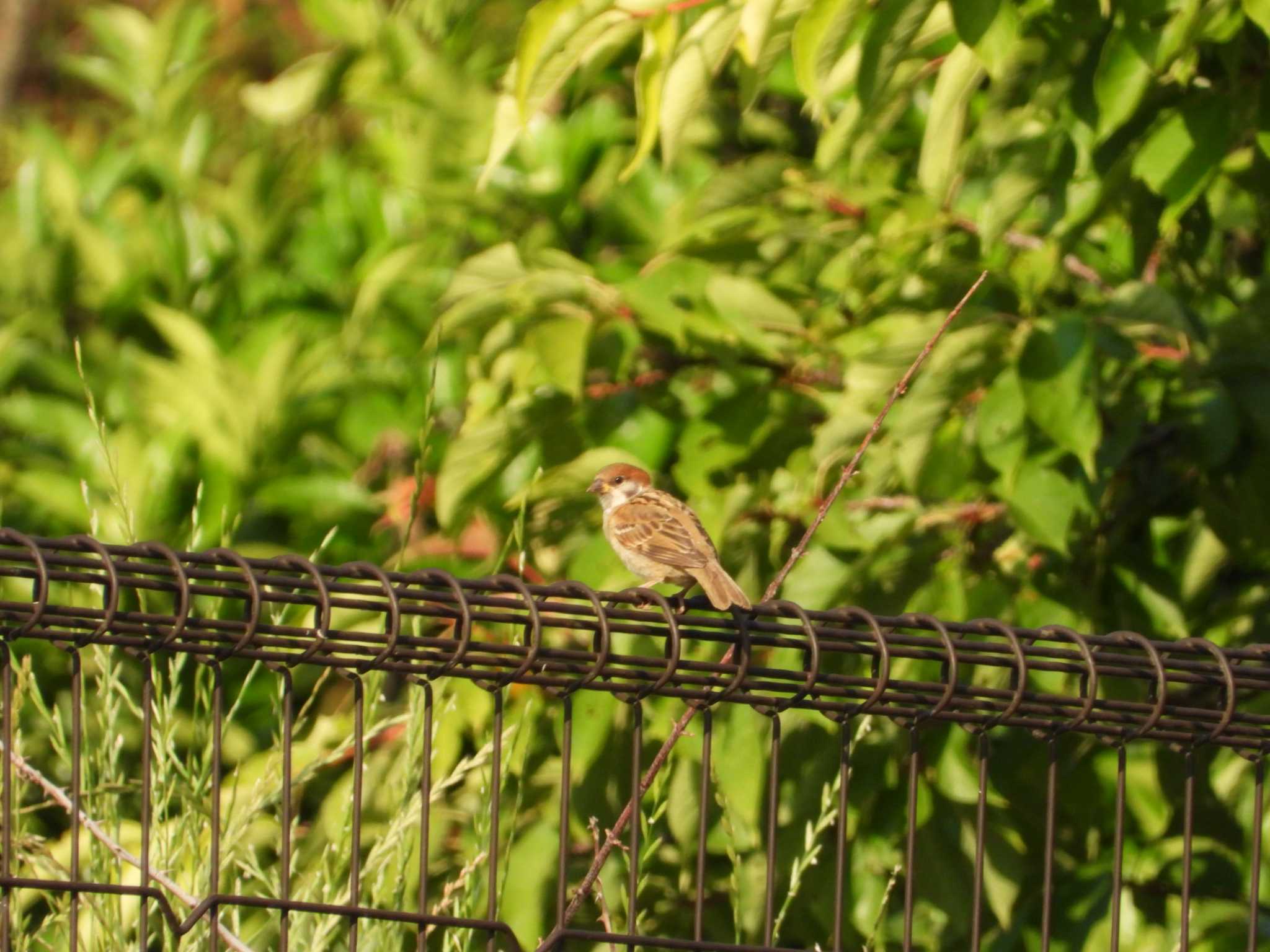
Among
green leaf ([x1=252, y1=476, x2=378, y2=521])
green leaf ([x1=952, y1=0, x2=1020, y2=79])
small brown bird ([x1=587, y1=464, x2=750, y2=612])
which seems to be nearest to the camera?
green leaf ([x1=952, y1=0, x2=1020, y2=79])

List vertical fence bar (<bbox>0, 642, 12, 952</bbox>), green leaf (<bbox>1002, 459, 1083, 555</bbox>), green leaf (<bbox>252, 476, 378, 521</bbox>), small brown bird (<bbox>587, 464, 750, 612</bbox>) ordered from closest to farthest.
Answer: vertical fence bar (<bbox>0, 642, 12, 952</bbox>)
green leaf (<bbox>1002, 459, 1083, 555</bbox>)
small brown bird (<bbox>587, 464, 750, 612</bbox>)
green leaf (<bbox>252, 476, 378, 521</bbox>)

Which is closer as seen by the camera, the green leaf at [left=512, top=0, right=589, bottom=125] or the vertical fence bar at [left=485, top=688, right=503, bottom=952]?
the vertical fence bar at [left=485, top=688, right=503, bottom=952]

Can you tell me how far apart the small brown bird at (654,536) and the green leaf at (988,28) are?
91cm

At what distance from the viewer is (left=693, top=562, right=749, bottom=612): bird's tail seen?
9.48ft

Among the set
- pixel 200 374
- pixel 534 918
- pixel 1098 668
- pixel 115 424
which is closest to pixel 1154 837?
pixel 534 918

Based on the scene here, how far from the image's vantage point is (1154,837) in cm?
321

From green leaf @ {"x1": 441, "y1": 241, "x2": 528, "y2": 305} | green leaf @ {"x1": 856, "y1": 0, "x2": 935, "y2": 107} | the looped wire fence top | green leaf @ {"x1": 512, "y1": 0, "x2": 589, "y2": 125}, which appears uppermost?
green leaf @ {"x1": 856, "y1": 0, "x2": 935, "y2": 107}

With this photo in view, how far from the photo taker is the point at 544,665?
6.42 feet

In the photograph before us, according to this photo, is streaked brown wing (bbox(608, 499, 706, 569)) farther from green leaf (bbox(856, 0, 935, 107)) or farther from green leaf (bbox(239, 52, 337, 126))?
green leaf (bbox(239, 52, 337, 126))

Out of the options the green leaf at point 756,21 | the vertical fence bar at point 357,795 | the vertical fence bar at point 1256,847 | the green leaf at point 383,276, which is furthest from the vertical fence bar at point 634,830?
the green leaf at point 383,276

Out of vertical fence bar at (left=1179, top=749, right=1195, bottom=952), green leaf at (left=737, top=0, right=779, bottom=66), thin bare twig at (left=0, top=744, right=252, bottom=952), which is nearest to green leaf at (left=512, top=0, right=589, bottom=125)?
green leaf at (left=737, top=0, right=779, bottom=66)

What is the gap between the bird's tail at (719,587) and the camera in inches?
114

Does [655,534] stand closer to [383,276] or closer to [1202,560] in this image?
[383,276]

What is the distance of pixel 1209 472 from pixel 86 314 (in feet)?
9.96
